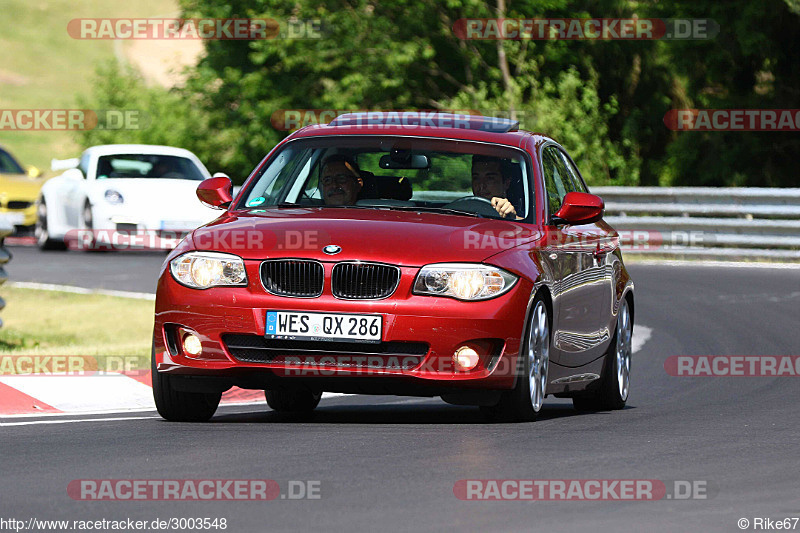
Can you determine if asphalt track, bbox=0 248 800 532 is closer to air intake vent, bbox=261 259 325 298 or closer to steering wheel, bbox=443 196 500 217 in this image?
air intake vent, bbox=261 259 325 298

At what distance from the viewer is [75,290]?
20.6 meters

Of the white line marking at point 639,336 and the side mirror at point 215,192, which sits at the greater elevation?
the side mirror at point 215,192

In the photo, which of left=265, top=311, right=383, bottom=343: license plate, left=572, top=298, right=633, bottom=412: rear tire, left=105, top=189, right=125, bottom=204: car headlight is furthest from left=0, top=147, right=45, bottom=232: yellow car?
left=265, top=311, right=383, bottom=343: license plate

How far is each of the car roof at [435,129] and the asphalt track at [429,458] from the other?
64.0 inches

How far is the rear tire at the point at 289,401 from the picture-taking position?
9.84 m

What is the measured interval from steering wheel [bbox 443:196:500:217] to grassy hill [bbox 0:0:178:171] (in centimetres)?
8745

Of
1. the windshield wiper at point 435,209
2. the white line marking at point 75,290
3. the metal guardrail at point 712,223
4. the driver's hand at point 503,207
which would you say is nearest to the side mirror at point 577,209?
the driver's hand at point 503,207

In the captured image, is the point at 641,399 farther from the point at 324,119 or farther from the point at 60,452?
the point at 324,119

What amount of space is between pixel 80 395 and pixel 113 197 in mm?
14245

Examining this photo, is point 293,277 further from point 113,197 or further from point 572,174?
point 113,197

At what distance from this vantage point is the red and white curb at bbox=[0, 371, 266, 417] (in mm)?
9625

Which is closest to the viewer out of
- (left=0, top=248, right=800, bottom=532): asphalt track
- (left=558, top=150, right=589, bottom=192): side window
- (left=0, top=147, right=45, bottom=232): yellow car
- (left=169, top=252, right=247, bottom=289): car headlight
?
(left=0, top=248, right=800, bottom=532): asphalt track

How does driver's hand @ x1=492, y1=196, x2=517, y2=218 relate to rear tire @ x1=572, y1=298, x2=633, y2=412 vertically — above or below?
above

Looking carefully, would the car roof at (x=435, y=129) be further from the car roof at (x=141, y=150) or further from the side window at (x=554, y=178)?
the car roof at (x=141, y=150)
